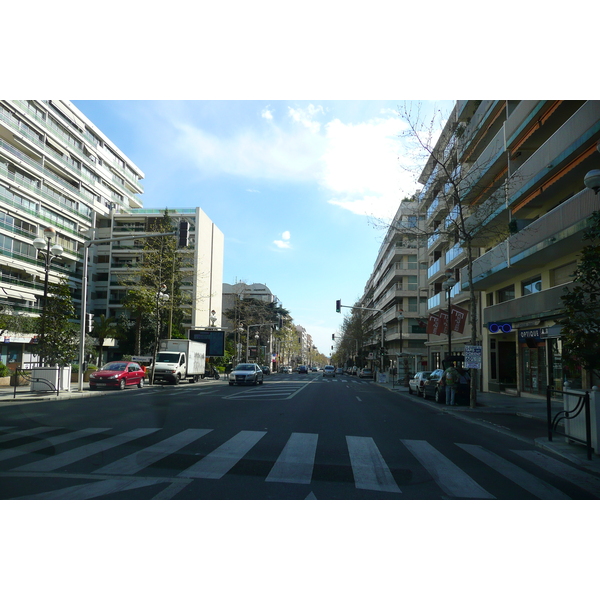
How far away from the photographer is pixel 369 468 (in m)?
7.70

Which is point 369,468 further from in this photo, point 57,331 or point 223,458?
point 57,331

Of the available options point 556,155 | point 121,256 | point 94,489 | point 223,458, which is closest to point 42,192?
point 121,256

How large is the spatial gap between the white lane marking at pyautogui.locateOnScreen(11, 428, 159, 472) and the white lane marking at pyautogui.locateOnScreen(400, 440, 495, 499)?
5.47 meters

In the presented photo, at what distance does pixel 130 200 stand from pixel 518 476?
80278 mm

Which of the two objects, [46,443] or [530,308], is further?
[530,308]

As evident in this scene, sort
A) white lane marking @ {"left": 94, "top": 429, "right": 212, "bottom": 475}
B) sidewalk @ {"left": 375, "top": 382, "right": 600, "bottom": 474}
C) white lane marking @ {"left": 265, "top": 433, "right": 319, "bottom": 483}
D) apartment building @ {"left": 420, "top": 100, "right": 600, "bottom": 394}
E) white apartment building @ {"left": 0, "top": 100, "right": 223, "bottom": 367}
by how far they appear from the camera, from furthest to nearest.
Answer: white apartment building @ {"left": 0, "top": 100, "right": 223, "bottom": 367}
apartment building @ {"left": 420, "top": 100, "right": 600, "bottom": 394}
sidewalk @ {"left": 375, "top": 382, "right": 600, "bottom": 474}
white lane marking @ {"left": 94, "top": 429, "right": 212, "bottom": 475}
white lane marking @ {"left": 265, "top": 433, "right": 319, "bottom": 483}

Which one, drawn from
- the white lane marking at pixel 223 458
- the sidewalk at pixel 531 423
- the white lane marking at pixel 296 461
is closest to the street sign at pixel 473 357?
the sidewalk at pixel 531 423

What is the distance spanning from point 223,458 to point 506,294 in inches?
983

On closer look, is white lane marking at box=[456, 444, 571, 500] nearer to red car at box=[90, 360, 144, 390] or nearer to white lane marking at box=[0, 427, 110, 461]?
white lane marking at box=[0, 427, 110, 461]

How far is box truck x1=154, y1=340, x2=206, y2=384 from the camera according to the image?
1387 inches

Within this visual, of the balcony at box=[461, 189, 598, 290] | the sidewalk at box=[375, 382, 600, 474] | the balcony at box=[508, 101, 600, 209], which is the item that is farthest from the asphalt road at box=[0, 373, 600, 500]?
the balcony at box=[508, 101, 600, 209]

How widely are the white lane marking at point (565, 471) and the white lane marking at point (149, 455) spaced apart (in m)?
6.28

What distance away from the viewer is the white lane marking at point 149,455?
734cm

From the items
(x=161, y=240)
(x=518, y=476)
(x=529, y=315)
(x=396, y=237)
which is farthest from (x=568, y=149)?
(x=396, y=237)
